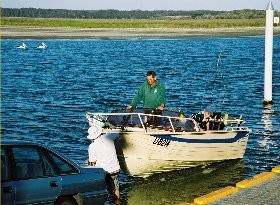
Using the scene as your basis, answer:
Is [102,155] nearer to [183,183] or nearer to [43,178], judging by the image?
[43,178]

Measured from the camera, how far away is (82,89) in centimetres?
4006

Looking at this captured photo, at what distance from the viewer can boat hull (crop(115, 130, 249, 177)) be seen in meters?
16.3

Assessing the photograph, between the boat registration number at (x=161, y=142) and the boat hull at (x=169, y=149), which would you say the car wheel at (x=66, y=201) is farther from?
the boat registration number at (x=161, y=142)

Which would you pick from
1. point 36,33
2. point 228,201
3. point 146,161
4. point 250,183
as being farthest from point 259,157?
point 36,33

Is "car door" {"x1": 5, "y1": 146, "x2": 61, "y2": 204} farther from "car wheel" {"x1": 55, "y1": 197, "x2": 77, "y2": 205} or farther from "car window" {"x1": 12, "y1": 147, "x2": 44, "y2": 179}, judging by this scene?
"car wheel" {"x1": 55, "y1": 197, "x2": 77, "y2": 205}

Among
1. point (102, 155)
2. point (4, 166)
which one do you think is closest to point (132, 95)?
point (102, 155)

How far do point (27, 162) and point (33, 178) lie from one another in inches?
14.9

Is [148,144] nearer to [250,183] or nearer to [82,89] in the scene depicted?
[250,183]

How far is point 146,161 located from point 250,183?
4304mm

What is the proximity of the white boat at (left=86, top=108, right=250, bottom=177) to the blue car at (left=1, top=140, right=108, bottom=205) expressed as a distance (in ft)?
14.7

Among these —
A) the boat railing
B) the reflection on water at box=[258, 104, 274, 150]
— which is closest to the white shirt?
the boat railing

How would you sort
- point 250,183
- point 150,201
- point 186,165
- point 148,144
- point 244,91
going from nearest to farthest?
point 250,183 → point 150,201 → point 148,144 → point 186,165 → point 244,91

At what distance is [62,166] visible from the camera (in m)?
10.8

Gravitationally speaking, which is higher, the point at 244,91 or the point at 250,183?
the point at 250,183
